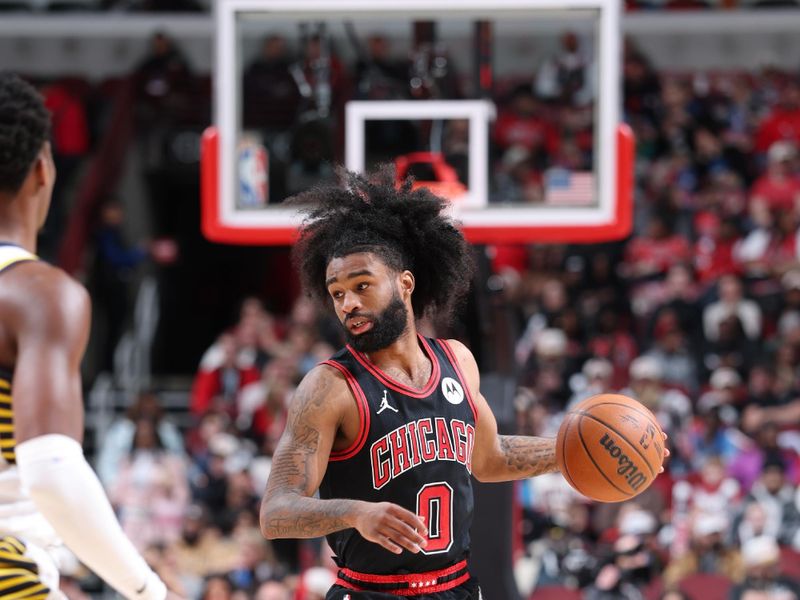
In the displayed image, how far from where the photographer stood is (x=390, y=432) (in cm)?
413

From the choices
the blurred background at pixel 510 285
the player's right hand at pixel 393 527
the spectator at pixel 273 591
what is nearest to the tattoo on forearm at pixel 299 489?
the player's right hand at pixel 393 527

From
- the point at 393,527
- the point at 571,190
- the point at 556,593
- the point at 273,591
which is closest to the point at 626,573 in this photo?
the point at 556,593

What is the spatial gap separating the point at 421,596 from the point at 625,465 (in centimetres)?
84

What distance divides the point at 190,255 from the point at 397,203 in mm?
14141

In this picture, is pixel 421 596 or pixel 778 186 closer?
pixel 421 596

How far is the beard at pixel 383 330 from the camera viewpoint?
421 centimetres

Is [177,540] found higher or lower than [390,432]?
lower

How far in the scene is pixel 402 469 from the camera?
4.14 meters

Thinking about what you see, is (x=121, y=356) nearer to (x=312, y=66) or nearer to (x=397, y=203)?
(x=312, y=66)

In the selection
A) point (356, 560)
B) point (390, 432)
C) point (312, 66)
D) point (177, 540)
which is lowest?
point (177, 540)

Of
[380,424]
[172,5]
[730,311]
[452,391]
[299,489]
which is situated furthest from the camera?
[172,5]

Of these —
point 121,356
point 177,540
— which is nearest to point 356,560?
point 177,540

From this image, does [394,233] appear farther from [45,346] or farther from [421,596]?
[45,346]

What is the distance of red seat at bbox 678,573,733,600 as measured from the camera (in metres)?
9.84
